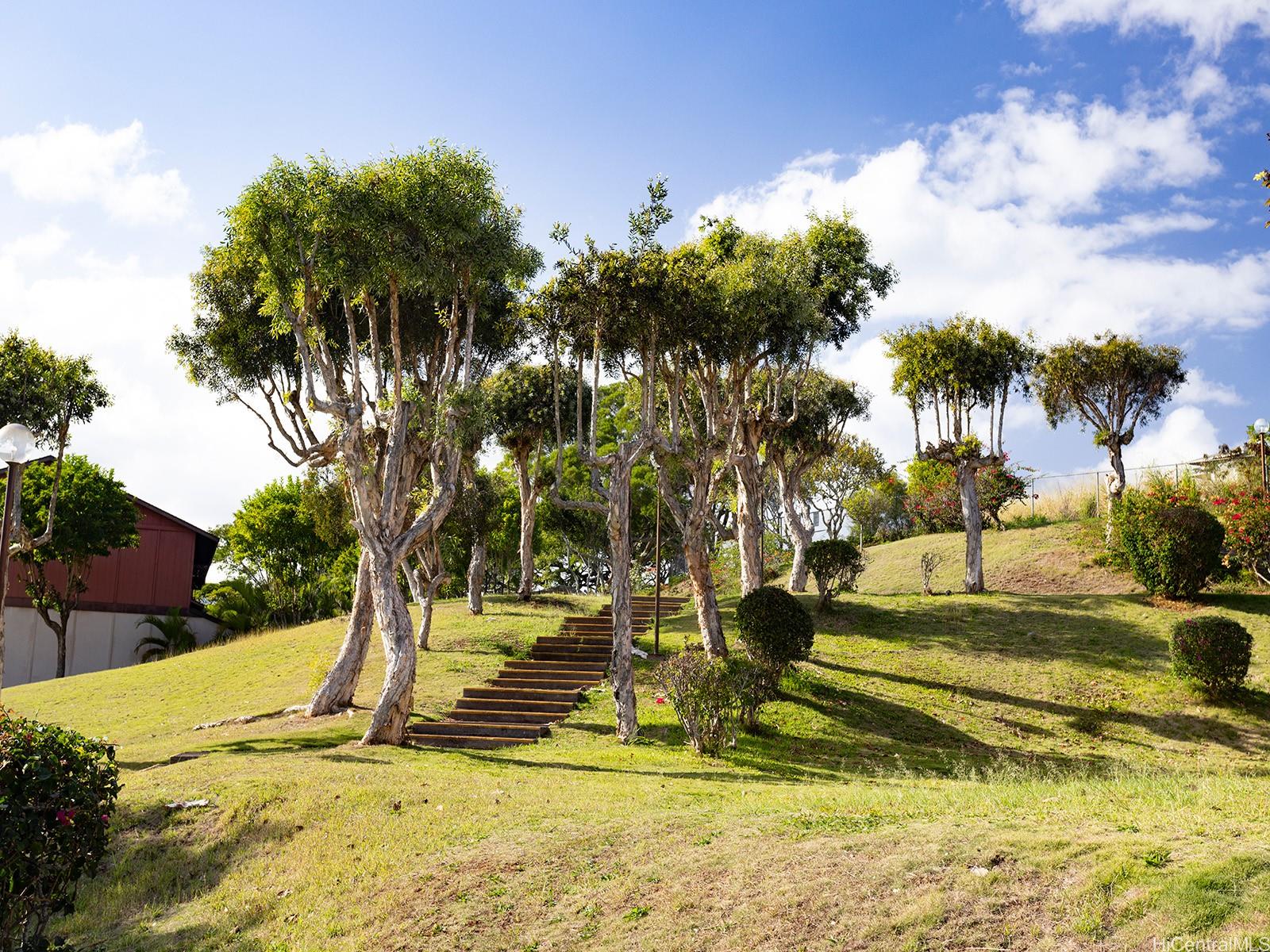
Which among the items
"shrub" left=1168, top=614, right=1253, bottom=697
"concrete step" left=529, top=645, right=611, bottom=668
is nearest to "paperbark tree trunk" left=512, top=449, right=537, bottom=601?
"concrete step" left=529, top=645, right=611, bottom=668

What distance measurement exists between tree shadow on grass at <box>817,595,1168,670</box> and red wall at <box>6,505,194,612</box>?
3014 cm

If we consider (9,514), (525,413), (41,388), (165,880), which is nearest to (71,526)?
(41,388)

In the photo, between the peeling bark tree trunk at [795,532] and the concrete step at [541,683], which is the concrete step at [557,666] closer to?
the concrete step at [541,683]

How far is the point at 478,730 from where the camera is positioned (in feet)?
62.3

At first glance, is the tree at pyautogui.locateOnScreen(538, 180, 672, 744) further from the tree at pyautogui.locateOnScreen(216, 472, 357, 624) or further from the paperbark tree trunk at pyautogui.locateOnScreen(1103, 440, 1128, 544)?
the tree at pyautogui.locateOnScreen(216, 472, 357, 624)

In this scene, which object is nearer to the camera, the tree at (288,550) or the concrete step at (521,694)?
the concrete step at (521,694)

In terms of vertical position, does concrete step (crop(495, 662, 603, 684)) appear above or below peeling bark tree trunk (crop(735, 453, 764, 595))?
below

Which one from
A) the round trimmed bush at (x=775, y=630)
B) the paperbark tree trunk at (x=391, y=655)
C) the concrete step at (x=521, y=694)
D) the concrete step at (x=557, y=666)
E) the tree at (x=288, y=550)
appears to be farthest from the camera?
the tree at (x=288, y=550)

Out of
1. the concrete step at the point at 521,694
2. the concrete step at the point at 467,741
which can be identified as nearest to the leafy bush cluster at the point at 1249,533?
the concrete step at the point at 521,694

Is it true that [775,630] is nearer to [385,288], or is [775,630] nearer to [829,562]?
[829,562]

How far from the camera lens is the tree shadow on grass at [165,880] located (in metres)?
8.84

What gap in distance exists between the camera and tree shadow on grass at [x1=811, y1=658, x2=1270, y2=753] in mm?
18453

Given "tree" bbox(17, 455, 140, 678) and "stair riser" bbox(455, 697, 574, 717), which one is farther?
"tree" bbox(17, 455, 140, 678)

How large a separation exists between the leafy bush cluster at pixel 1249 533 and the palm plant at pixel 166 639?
38.1 m
